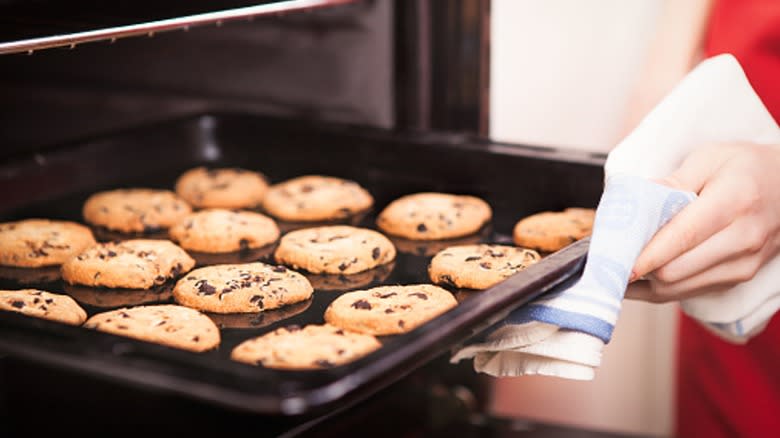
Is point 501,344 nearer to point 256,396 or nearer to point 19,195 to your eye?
point 256,396

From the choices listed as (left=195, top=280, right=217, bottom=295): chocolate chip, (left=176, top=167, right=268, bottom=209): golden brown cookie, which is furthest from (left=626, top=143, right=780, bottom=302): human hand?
(left=176, top=167, right=268, bottom=209): golden brown cookie

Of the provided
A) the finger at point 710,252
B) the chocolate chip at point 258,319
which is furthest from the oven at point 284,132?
the finger at point 710,252

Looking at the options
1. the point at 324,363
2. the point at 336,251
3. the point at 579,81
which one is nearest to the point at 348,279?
the point at 336,251

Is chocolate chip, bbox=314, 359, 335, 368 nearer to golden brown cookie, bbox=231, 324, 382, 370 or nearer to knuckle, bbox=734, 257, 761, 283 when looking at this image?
golden brown cookie, bbox=231, 324, 382, 370

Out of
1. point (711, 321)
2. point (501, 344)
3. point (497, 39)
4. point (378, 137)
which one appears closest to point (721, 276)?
point (711, 321)

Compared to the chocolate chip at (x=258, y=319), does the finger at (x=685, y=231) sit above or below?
above

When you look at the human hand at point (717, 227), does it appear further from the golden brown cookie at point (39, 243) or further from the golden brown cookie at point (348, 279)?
the golden brown cookie at point (39, 243)

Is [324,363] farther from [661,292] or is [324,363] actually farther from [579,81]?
[579,81]
